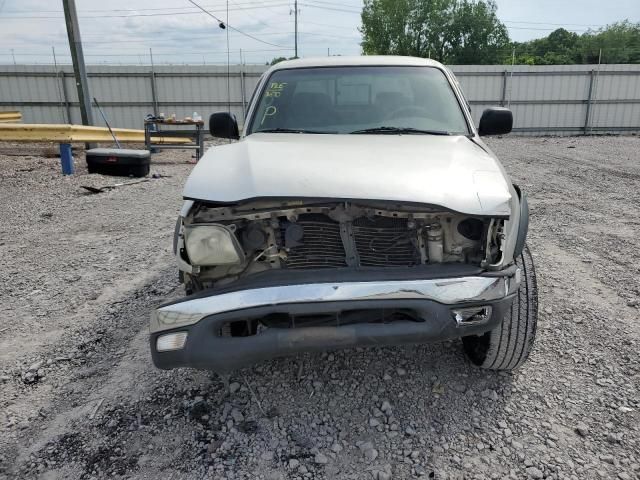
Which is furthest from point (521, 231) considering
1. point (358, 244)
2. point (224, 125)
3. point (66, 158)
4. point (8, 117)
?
point (8, 117)

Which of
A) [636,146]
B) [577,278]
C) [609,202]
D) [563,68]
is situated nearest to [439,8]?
[563,68]

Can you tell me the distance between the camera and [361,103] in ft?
12.1

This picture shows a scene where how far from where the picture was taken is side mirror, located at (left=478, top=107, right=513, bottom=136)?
3.83 metres

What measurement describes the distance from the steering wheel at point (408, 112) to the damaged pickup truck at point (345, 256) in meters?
0.69

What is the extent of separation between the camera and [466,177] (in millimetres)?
2412

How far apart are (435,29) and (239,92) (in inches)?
1388

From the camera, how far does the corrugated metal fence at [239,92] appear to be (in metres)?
18.0

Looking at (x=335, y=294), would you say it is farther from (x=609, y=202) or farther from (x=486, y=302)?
(x=609, y=202)

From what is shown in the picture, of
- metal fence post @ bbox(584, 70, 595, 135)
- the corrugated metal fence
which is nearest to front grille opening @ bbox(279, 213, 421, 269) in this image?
the corrugated metal fence

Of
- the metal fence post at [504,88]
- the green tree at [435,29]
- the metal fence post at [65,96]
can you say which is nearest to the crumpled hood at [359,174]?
the metal fence post at [65,96]

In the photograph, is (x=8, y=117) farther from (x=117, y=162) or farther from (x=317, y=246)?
(x=317, y=246)

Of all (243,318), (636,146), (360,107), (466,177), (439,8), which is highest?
(439,8)

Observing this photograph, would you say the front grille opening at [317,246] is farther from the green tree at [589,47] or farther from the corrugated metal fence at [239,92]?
the green tree at [589,47]

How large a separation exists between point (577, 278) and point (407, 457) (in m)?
2.74
